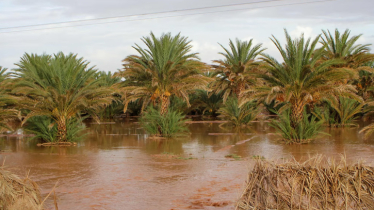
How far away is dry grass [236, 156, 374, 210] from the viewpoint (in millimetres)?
6027

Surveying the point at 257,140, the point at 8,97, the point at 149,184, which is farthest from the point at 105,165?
the point at 257,140

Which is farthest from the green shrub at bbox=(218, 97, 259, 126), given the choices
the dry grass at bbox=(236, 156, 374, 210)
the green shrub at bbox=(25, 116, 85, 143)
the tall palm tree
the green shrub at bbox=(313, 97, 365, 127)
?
the dry grass at bbox=(236, 156, 374, 210)

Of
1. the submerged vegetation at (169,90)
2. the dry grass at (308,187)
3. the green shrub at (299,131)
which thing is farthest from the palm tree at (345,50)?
the dry grass at (308,187)

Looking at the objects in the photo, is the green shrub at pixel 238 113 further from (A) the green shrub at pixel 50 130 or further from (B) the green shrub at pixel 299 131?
(A) the green shrub at pixel 50 130

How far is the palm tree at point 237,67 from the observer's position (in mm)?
30000

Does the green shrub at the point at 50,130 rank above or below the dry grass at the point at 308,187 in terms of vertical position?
above

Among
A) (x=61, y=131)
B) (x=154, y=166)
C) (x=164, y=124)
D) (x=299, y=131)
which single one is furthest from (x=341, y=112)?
(x=154, y=166)

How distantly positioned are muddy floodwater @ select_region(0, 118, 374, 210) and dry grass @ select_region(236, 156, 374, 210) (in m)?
0.37

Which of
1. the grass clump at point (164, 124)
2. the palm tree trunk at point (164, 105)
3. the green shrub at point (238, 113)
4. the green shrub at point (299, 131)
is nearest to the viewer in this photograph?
the green shrub at point (299, 131)

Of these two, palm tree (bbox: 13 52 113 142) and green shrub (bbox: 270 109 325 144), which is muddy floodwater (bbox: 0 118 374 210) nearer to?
green shrub (bbox: 270 109 325 144)

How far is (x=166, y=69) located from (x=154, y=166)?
9.60 m

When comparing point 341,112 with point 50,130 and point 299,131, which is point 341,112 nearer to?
point 299,131

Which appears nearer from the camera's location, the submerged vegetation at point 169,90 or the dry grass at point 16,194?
the dry grass at point 16,194

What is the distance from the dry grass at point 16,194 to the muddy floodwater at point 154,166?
1202mm
